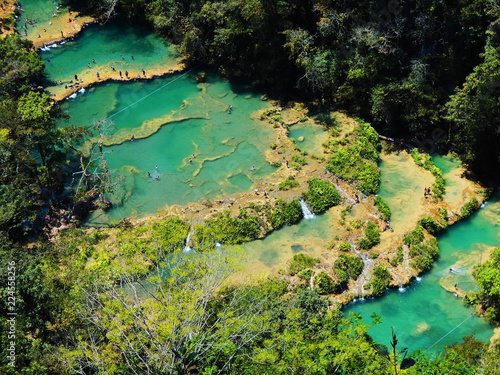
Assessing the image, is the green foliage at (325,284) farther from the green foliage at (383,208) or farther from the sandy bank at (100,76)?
the sandy bank at (100,76)

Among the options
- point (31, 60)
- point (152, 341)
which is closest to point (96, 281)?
point (152, 341)

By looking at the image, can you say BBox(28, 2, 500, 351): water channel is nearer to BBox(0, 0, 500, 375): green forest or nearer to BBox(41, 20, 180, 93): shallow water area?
BBox(41, 20, 180, 93): shallow water area

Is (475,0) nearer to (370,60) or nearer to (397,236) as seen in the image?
(370,60)

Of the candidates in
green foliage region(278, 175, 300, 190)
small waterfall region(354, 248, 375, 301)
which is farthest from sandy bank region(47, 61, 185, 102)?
small waterfall region(354, 248, 375, 301)

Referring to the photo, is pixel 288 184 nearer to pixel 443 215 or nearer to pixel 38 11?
pixel 443 215

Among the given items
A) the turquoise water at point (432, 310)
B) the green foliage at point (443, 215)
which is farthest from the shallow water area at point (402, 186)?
the turquoise water at point (432, 310)
